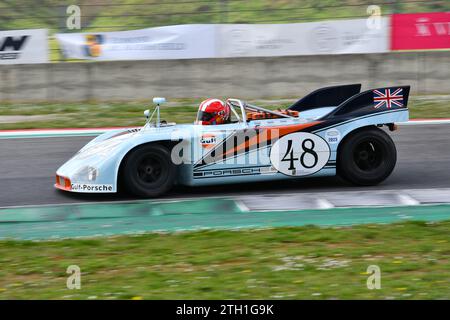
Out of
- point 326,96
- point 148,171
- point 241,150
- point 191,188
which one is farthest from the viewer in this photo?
point 326,96

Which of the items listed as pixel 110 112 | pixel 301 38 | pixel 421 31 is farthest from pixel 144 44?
pixel 421 31

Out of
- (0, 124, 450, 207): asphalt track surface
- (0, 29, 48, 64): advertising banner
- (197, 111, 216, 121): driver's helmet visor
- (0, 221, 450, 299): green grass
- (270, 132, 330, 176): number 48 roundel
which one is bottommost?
(0, 221, 450, 299): green grass

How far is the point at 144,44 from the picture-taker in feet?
63.5

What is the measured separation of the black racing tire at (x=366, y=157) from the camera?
10.4 meters

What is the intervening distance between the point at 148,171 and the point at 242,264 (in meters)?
3.25

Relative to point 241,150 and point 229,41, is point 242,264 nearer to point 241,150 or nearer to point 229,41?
point 241,150

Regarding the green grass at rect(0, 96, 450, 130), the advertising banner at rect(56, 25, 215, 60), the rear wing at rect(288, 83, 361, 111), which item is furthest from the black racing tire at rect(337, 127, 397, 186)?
the advertising banner at rect(56, 25, 215, 60)

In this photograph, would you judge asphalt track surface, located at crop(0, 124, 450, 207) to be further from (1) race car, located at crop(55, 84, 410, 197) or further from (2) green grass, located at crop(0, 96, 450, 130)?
(2) green grass, located at crop(0, 96, 450, 130)

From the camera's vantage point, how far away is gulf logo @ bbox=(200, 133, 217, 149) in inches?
392

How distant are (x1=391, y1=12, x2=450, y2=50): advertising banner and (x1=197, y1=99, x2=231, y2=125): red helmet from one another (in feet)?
34.3

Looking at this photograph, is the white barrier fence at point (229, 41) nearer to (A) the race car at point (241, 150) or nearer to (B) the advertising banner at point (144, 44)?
(B) the advertising banner at point (144, 44)

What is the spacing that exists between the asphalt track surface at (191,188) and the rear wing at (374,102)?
0.95m
